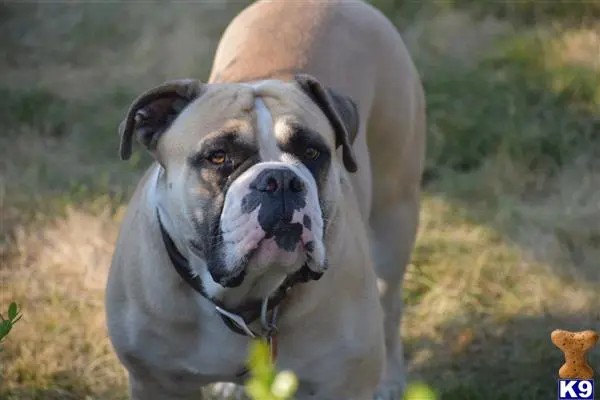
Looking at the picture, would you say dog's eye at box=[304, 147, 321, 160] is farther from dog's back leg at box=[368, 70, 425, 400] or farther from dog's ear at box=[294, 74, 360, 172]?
dog's back leg at box=[368, 70, 425, 400]

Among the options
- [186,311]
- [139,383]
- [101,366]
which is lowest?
[101,366]

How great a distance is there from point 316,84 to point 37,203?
215cm

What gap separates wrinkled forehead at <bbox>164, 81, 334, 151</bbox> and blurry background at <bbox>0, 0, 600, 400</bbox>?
1.26 metres

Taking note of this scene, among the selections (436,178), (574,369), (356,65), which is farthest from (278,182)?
(436,178)

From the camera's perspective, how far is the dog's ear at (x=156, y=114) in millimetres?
2307

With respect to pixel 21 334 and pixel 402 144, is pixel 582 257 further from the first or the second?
pixel 21 334

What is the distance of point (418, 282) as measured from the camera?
3.84 m

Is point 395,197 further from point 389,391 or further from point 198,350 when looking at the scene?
point 198,350

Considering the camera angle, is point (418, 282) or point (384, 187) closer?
point (384, 187)

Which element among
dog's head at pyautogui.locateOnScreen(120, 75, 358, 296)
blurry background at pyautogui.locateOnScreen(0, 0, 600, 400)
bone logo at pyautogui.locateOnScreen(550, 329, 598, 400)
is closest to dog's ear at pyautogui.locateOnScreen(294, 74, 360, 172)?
dog's head at pyautogui.locateOnScreen(120, 75, 358, 296)

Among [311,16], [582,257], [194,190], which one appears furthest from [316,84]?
[582,257]

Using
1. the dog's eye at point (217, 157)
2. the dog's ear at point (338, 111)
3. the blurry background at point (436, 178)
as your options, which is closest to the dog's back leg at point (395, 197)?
the blurry background at point (436, 178)

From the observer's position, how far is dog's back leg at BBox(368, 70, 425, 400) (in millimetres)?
3090

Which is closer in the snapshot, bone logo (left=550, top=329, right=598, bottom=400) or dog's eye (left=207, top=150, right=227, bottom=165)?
bone logo (left=550, top=329, right=598, bottom=400)
